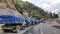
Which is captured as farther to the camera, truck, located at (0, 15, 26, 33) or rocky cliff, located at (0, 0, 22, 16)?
rocky cliff, located at (0, 0, 22, 16)

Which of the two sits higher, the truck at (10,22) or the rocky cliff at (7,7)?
the rocky cliff at (7,7)

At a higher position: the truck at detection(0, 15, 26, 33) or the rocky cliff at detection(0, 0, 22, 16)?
the rocky cliff at detection(0, 0, 22, 16)

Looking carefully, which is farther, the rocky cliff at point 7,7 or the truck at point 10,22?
the rocky cliff at point 7,7

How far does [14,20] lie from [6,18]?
4.28 feet

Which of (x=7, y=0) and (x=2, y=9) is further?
(x=7, y=0)

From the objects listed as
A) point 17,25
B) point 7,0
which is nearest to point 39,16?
point 7,0

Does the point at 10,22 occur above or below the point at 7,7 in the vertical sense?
below

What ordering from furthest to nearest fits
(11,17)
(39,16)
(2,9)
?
(39,16) < (2,9) < (11,17)

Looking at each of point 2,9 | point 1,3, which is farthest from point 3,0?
point 2,9

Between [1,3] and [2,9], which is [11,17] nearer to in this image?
[2,9]

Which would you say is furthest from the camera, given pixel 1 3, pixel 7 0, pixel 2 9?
pixel 7 0

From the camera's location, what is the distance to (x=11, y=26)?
110 feet

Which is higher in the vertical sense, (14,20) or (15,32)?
(14,20)

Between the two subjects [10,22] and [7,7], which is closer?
[10,22]
